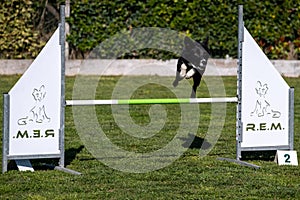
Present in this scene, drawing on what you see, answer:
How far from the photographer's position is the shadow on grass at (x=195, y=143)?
7.92 m

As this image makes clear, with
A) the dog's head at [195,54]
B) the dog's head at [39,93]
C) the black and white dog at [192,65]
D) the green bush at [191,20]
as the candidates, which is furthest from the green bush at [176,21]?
the dog's head at [39,93]

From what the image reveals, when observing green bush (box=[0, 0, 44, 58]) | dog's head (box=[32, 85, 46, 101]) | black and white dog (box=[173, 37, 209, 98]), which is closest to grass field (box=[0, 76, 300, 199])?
dog's head (box=[32, 85, 46, 101])

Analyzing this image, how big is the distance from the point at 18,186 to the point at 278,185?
6.83ft

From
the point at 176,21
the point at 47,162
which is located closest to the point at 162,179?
the point at 47,162

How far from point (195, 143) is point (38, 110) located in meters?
2.44

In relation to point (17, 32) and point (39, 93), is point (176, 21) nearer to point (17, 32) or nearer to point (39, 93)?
point (17, 32)

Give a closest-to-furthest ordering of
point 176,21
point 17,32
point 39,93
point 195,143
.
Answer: point 39,93 → point 195,143 → point 17,32 → point 176,21

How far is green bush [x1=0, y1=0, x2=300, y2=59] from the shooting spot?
17.1m

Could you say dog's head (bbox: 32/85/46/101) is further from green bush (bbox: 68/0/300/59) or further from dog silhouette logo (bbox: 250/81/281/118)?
green bush (bbox: 68/0/300/59)

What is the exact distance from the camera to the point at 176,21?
1717cm

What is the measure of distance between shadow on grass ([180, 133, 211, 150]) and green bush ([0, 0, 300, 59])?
28.4 feet

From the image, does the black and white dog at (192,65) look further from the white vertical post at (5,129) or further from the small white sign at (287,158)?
the white vertical post at (5,129)

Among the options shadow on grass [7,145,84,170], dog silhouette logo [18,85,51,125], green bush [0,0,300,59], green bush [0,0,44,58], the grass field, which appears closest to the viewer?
the grass field

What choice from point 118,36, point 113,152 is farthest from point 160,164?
point 118,36
